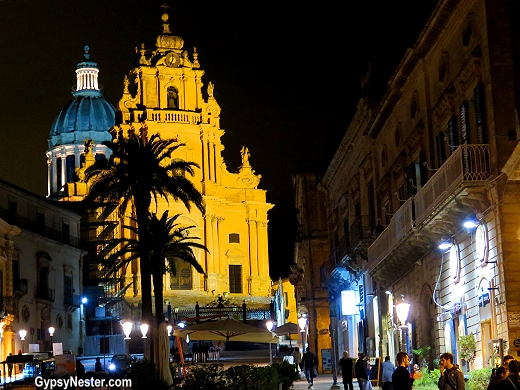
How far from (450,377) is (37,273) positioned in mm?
55347

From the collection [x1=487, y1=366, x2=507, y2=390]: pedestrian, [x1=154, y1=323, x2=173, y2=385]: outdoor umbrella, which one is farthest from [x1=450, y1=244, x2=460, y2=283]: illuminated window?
[x1=487, y1=366, x2=507, y2=390]: pedestrian

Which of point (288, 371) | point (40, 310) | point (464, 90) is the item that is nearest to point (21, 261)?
point (40, 310)

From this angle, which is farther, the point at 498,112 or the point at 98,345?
the point at 98,345

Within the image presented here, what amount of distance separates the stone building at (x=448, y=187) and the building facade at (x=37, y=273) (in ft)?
86.4

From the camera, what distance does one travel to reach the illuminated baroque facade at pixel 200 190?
90375 mm

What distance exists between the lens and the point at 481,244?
26703mm

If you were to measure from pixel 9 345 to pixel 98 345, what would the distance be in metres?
18.6

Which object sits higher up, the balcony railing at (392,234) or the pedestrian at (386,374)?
the balcony railing at (392,234)

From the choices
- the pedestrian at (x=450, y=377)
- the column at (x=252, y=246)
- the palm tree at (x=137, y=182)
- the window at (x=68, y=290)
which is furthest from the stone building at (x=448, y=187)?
the column at (x=252, y=246)

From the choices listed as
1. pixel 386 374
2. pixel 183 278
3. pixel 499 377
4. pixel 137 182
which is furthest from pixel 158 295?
pixel 183 278

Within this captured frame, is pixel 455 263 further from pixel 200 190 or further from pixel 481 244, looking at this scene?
pixel 200 190

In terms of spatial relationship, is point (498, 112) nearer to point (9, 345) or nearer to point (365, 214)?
point (365, 214)

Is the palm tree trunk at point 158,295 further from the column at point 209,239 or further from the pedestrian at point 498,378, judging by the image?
the column at point 209,239

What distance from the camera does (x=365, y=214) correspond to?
150 feet
